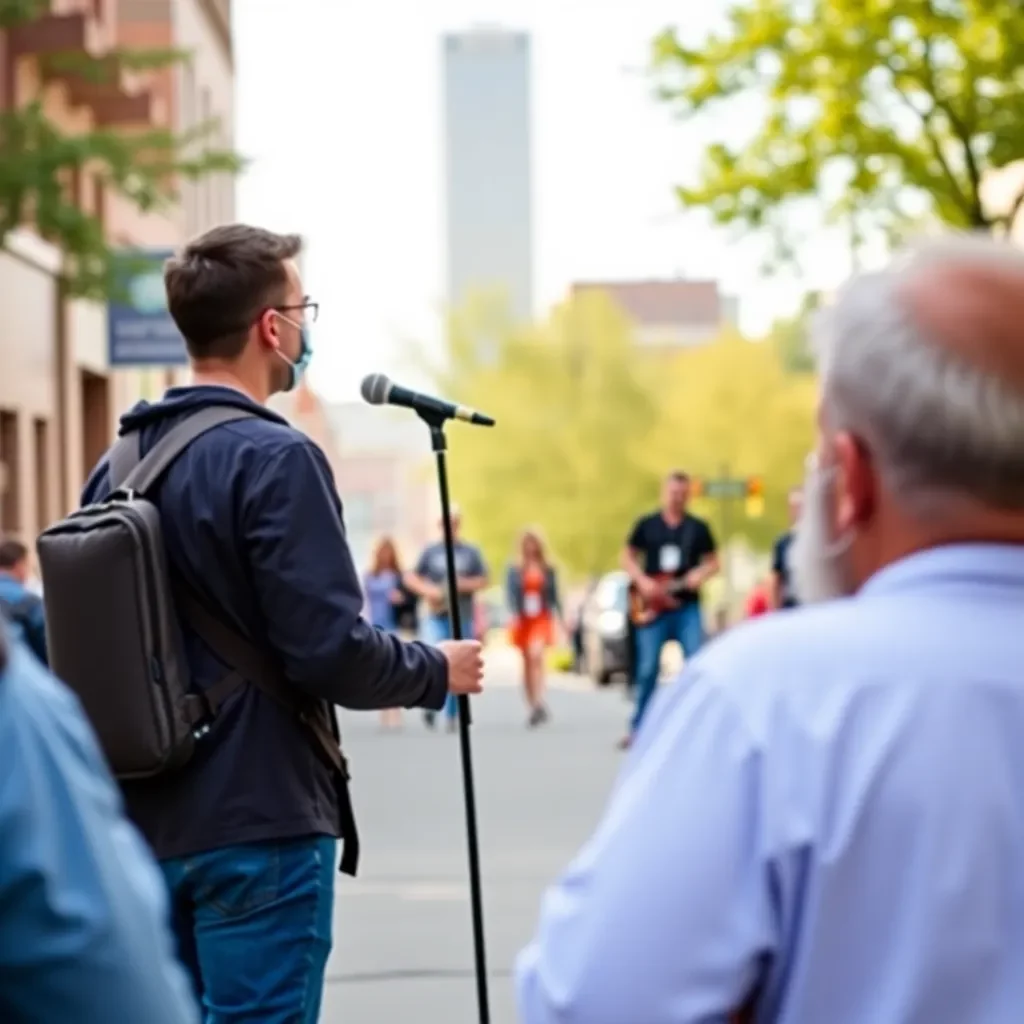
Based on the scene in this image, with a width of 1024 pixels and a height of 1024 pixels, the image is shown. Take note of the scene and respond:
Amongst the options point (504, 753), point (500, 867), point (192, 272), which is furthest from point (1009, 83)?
point (192, 272)

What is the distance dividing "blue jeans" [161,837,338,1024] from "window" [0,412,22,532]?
87.4 feet

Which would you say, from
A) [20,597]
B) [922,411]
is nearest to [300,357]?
[922,411]

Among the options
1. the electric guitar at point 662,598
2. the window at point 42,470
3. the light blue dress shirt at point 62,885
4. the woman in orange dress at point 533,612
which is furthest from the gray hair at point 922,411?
the window at point 42,470

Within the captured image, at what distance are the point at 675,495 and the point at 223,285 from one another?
14.0 metres

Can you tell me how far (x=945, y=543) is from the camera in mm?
2447

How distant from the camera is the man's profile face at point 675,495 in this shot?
18.7m

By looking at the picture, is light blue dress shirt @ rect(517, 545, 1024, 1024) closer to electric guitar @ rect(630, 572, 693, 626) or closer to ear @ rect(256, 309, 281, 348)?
ear @ rect(256, 309, 281, 348)

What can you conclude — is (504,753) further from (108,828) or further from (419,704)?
(108,828)

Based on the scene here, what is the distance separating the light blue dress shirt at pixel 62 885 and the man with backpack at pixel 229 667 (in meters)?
2.46

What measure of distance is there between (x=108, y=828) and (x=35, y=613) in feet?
30.8

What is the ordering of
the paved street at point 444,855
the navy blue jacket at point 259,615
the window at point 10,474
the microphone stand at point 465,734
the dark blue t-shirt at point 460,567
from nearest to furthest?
1. the navy blue jacket at point 259,615
2. the microphone stand at point 465,734
3. the paved street at point 444,855
4. the dark blue t-shirt at point 460,567
5. the window at point 10,474

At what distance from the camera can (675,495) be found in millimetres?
18656

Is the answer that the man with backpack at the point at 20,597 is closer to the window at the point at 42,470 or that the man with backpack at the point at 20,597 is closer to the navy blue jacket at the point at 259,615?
the navy blue jacket at the point at 259,615

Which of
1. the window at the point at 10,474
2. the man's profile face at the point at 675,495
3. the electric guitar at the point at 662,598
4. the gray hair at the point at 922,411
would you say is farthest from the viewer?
the window at the point at 10,474
